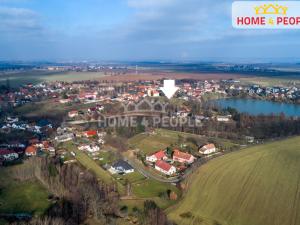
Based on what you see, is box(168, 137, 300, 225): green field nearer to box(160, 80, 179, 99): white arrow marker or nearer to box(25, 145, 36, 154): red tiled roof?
box(25, 145, 36, 154): red tiled roof

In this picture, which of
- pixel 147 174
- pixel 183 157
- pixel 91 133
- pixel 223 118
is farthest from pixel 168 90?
pixel 147 174

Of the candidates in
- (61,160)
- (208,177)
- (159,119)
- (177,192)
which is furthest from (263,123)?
(61,160)

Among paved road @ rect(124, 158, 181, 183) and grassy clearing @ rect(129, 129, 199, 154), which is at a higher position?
grassy clearing @ rect(129, 129, 199, 154)

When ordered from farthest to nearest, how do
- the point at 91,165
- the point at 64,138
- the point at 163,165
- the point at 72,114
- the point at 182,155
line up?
the point at 72,114 → the point at 64,138 → the point at 182,155 → the point at 91,165 → the point at 163,165

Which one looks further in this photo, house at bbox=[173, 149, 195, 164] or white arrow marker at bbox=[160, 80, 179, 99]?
white arrow marker at bbox=[160, 80, 179, 99]

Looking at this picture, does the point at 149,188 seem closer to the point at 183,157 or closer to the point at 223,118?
the point at 183,157

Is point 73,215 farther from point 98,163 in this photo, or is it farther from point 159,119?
point 159,119

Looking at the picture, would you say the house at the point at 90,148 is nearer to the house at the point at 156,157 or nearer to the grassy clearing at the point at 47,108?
the house at the point at 156,157

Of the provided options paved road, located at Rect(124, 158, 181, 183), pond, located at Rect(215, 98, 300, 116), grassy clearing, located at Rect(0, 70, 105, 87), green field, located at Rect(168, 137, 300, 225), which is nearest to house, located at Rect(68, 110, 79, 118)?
paved road, located at Rect(124, 158, 181, 183)
